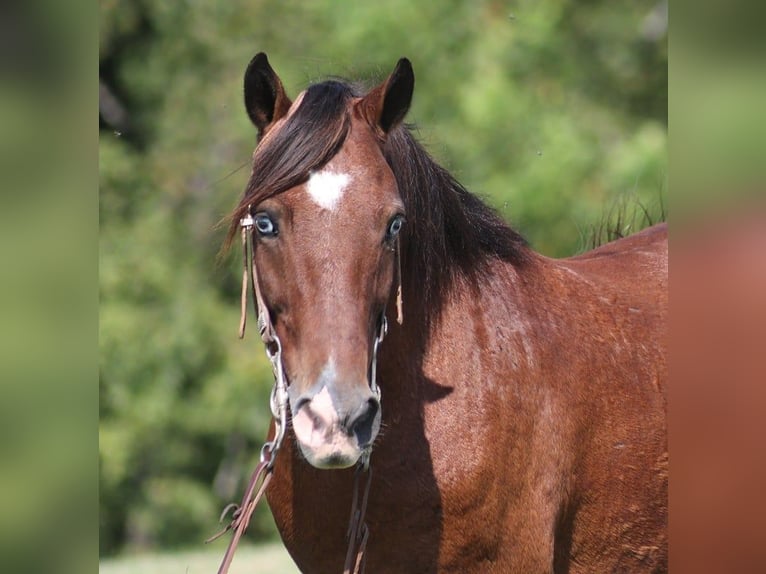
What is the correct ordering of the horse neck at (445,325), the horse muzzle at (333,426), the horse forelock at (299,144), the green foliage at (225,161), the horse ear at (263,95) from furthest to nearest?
the green foliage at (225,161)
the horse neck at (445,325)
the horse ear at (263,95)
the horse forelock at (299,144)
the horse muzzle at (333,426)

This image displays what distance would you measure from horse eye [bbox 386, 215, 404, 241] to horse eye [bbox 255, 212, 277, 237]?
33 centimetres

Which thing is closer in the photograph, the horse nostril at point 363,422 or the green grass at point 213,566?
the horse nostril at point 363,422

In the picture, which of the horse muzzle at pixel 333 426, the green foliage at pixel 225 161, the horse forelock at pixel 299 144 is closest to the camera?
the horse muzzle at pixel 333 426

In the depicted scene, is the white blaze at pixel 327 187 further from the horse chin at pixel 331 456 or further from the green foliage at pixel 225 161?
the green foliage at pixel 225 161

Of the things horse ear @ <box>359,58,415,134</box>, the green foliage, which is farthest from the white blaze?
the green foliage

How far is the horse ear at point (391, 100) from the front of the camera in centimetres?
314

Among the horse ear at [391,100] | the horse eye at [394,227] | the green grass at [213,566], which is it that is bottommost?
the green grass at [213,566]

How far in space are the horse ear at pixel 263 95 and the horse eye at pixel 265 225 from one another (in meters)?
0.43

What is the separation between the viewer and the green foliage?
14531 millimetres

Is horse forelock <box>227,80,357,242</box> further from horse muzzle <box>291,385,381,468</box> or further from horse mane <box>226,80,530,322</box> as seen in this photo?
horse muzzle <box>291,385,381,468</box>

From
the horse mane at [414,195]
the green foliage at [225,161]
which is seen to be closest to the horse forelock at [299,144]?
the horse mane at [414,195]

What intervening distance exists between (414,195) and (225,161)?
1342cm
